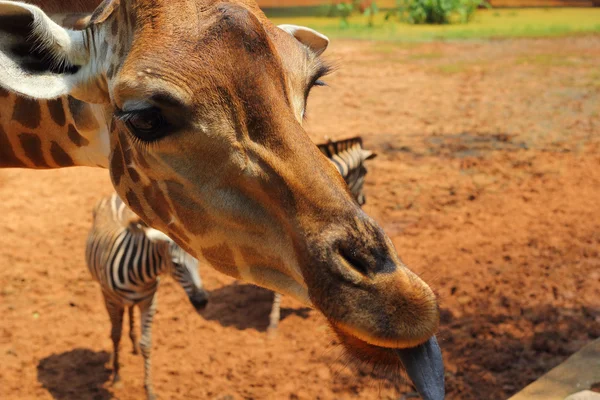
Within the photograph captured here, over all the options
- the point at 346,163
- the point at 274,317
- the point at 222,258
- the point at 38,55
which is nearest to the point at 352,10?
the point at 346,163

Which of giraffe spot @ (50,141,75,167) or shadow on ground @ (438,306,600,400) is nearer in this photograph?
giraffe spot @ (50,141,75,167)

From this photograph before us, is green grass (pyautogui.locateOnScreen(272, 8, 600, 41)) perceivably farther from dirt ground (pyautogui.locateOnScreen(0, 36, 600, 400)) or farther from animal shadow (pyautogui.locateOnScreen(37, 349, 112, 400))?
animal shadow (pyautogui.locateOnScreen(37, 349, 112, 400))

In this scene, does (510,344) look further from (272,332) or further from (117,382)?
(117,382)

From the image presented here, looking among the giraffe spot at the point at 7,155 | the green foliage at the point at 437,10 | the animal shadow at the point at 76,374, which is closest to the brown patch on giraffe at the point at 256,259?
the giraffe spot at the point at 7,155

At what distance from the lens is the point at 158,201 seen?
275cm

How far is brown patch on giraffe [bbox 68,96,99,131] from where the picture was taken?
3.06 m

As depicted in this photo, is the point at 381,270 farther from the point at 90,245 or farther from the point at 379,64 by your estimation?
the point at 379,64

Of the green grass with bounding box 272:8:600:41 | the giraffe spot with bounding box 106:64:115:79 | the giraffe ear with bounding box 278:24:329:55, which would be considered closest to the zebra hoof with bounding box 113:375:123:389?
the giraffe ear with bounding box 278:24:329:55

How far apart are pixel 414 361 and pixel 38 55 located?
1.88 metres

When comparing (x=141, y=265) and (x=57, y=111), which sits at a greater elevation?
(x=57, y=111)

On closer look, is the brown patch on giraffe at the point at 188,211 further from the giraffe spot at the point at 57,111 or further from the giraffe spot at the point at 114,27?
the giraffe spot at the point at 57,111

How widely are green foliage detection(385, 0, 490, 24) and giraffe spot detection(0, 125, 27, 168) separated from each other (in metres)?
23.2

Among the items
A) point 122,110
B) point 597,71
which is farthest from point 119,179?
point 597,71

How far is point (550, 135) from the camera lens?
11.1 meters
